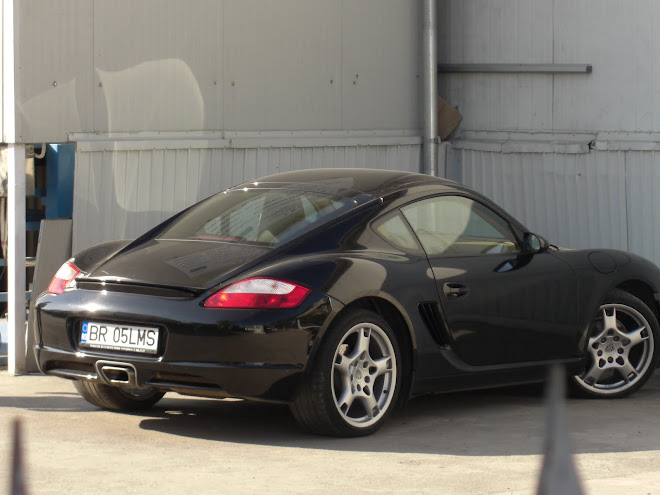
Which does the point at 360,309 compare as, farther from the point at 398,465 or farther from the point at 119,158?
the point at 119,158

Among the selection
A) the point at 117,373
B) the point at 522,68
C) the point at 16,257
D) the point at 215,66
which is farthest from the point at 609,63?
the point at 117,373

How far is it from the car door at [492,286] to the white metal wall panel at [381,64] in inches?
155

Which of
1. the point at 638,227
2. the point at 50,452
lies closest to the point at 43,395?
the point at 50,452

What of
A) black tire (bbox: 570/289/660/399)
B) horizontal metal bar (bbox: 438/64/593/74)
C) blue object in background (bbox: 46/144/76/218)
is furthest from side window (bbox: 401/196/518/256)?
horizontal metal bar (bbox: 438/64/593/74)

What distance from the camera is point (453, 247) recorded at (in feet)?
21.1

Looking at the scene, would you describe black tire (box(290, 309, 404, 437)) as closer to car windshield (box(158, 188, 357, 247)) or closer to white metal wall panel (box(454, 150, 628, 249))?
car windshield (box(158, 188, 357, 247))

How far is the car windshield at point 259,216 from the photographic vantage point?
6.01 meters

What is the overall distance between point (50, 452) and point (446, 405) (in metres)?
2.46

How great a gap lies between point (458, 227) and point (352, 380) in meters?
1.30

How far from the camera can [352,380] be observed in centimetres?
570

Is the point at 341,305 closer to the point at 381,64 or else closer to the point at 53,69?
the point at 53,69

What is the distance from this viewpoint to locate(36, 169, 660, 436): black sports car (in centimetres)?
543

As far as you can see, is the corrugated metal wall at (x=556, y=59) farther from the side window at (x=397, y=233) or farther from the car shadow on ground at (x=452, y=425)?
the side window at (x=397, y=233)

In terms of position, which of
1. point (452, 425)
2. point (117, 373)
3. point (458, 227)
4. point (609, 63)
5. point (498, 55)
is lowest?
point (452, 425)
